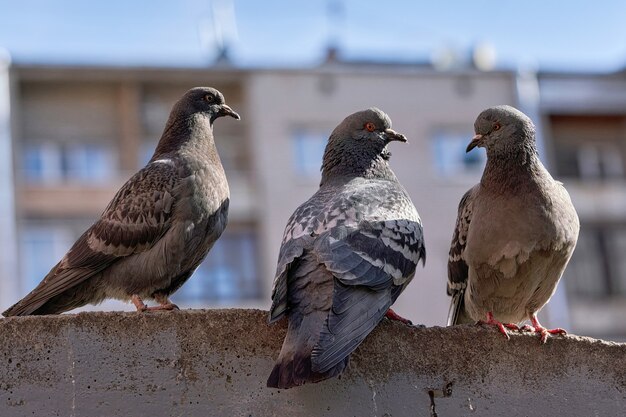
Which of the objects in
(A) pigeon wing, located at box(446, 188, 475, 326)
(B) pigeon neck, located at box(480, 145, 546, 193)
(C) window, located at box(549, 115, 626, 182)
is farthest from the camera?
(C) window, located at box(549, 115, 626, 182)

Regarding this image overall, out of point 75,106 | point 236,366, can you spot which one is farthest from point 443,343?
point 75,106

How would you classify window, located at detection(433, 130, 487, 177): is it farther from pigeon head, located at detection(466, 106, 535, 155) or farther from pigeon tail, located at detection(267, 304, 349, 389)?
pigeon tail, located at detection(267, 304, 349, 389)

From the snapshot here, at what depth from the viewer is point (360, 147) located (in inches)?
295

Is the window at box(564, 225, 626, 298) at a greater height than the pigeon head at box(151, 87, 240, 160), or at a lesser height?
greater

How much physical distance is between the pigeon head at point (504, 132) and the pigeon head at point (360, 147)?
541 mm

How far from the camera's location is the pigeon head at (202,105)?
26.8 ft

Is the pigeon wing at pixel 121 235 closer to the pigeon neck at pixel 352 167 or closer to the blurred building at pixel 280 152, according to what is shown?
the pigeon neck at pixel 352 167

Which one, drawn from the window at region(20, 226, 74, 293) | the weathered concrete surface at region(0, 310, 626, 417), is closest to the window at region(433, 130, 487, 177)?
the window at region(20, 226, 74, 293)

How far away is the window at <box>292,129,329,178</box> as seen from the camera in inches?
1156

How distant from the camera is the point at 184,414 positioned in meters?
5.60

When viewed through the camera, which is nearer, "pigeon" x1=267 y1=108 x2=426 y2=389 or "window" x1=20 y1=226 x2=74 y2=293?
"pigeon" x1=267 y1=108 x2=426 y2=389

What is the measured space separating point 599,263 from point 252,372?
85.7 ft

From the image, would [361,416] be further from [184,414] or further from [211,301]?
[211,301]

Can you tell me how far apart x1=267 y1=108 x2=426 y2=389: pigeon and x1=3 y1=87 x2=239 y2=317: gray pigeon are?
0.88 m
